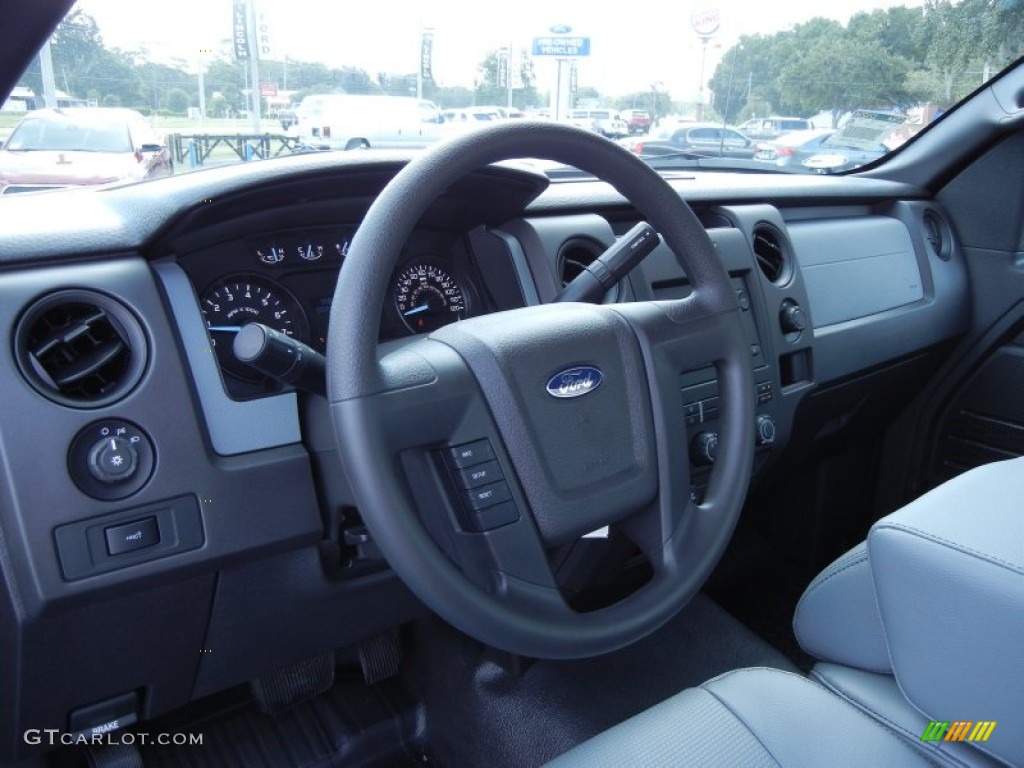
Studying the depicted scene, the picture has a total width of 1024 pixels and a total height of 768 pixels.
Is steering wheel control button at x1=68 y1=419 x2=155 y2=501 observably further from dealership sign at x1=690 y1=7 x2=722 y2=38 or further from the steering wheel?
dealership sign at x1=690 y1=7 x2=722 y2=38

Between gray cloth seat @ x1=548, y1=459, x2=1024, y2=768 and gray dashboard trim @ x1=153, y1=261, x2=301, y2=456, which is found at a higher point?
gray dashboard trim @ x1=153, y1=261, x2=301, y2=456

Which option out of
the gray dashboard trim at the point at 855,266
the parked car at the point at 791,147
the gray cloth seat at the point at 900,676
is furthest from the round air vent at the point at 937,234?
the gray cloth seat at the point at 900,676

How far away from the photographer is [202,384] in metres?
1.22

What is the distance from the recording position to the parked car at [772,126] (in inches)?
92.7

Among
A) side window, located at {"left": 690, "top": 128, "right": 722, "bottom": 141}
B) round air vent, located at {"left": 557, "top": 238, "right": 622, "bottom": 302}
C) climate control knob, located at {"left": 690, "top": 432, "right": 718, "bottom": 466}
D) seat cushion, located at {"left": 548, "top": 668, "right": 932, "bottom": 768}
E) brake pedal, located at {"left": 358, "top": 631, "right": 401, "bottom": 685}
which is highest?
side window, located at {"left": 690, "top": 128, "right": 722, "bottom": 141}

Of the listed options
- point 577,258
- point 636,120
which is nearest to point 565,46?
point 636,120

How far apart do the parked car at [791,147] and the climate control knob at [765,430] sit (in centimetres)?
97

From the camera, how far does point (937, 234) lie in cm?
274

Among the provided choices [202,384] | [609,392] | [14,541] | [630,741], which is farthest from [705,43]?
[14,541]

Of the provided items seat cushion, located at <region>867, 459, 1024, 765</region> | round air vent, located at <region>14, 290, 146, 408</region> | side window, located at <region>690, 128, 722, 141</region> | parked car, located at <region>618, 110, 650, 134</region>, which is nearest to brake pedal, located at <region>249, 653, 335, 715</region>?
round air vent, located at <region>14, 290, 146, 408</region>

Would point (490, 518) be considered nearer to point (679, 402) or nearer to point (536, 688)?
point (679, 402)

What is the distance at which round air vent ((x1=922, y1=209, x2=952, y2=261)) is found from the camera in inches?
106

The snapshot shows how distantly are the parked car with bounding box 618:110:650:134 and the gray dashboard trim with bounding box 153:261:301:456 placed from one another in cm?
109

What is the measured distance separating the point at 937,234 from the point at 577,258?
63.8 inches
